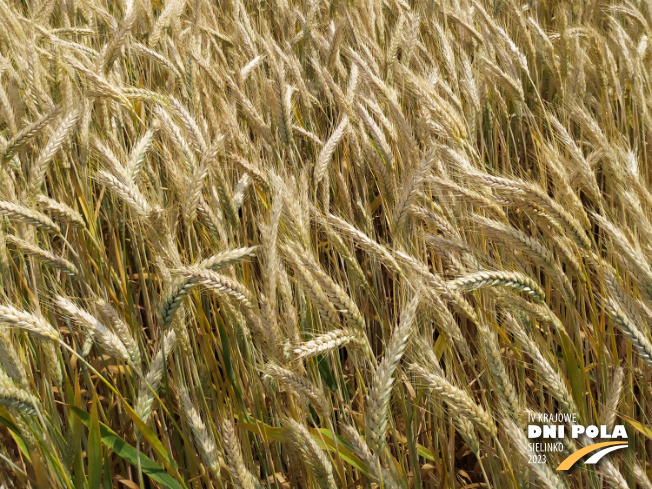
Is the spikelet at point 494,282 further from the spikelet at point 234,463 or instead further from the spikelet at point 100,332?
the spikelet at point 100,332

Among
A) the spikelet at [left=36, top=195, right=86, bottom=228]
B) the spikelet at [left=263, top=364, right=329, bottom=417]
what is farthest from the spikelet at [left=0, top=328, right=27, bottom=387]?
the spikelet at [left=263, top=364, right=329, bottom=417]

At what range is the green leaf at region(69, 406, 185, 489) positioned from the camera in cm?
108

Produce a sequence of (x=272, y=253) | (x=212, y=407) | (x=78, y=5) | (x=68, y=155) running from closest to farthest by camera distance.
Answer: (x=272, y=253) < (x=212, y=407) < (x=68, y=155) < (x=78, y=5)

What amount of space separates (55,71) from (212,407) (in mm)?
1159

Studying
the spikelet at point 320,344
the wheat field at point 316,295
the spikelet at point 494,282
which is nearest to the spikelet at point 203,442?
the wheat field at point 316,295

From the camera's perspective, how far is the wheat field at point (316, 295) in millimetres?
950

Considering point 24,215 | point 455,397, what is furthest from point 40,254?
point 455,397

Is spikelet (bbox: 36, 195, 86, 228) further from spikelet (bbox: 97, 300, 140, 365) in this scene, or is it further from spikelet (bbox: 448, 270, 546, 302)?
spikelet (bbox: 448, 270, 546, 302)

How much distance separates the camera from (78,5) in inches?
103

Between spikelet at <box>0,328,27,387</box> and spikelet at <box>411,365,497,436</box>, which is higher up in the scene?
spikelet at <box>0,328,27,387</box>

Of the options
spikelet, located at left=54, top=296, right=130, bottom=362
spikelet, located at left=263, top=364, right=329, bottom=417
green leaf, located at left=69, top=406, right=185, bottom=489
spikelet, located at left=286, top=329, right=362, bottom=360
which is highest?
spikelet, located at left=54, top=296, right=130, bottom=362

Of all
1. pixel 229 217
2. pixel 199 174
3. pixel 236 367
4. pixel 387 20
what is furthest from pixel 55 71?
pixel 387 20

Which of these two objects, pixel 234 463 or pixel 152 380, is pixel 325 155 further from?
pixel 234 463

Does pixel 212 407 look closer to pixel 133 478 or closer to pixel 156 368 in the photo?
pixel 133 478
